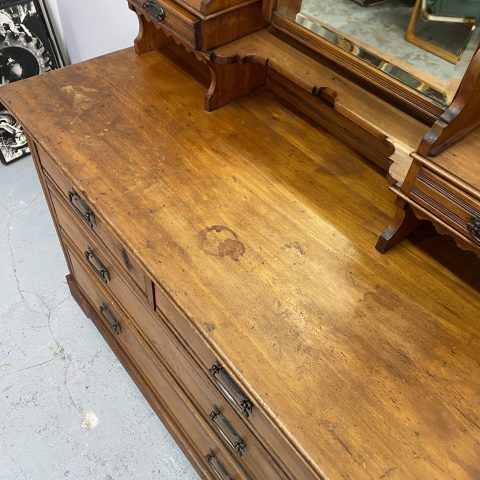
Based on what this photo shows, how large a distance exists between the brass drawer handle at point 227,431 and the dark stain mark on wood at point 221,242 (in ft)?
1.11

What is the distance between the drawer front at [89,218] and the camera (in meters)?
0.89

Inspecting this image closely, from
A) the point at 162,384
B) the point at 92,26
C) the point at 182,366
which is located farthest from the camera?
the point at 92,26

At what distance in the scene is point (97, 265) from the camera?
1.13m

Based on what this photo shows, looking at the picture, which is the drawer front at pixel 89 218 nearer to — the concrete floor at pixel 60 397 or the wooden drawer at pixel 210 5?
the wooden drawer at pixel 210 5

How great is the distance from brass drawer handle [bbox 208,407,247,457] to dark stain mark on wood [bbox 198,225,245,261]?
340 millimetres

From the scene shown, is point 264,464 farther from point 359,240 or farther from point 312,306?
point 359,240

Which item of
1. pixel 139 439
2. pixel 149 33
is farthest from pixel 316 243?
pixel 139 439

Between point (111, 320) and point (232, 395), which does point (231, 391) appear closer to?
point (232, 395)

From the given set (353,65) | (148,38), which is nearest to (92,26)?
(148,38)

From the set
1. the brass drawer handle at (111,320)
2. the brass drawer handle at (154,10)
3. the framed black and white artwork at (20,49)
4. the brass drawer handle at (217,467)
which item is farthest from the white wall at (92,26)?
the brass drawer handle at (217,467)

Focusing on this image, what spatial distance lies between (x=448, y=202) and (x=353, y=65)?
32 cm

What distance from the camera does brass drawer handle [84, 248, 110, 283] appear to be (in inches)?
43.4

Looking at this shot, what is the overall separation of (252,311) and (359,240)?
0.24 m

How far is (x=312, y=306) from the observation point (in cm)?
71
